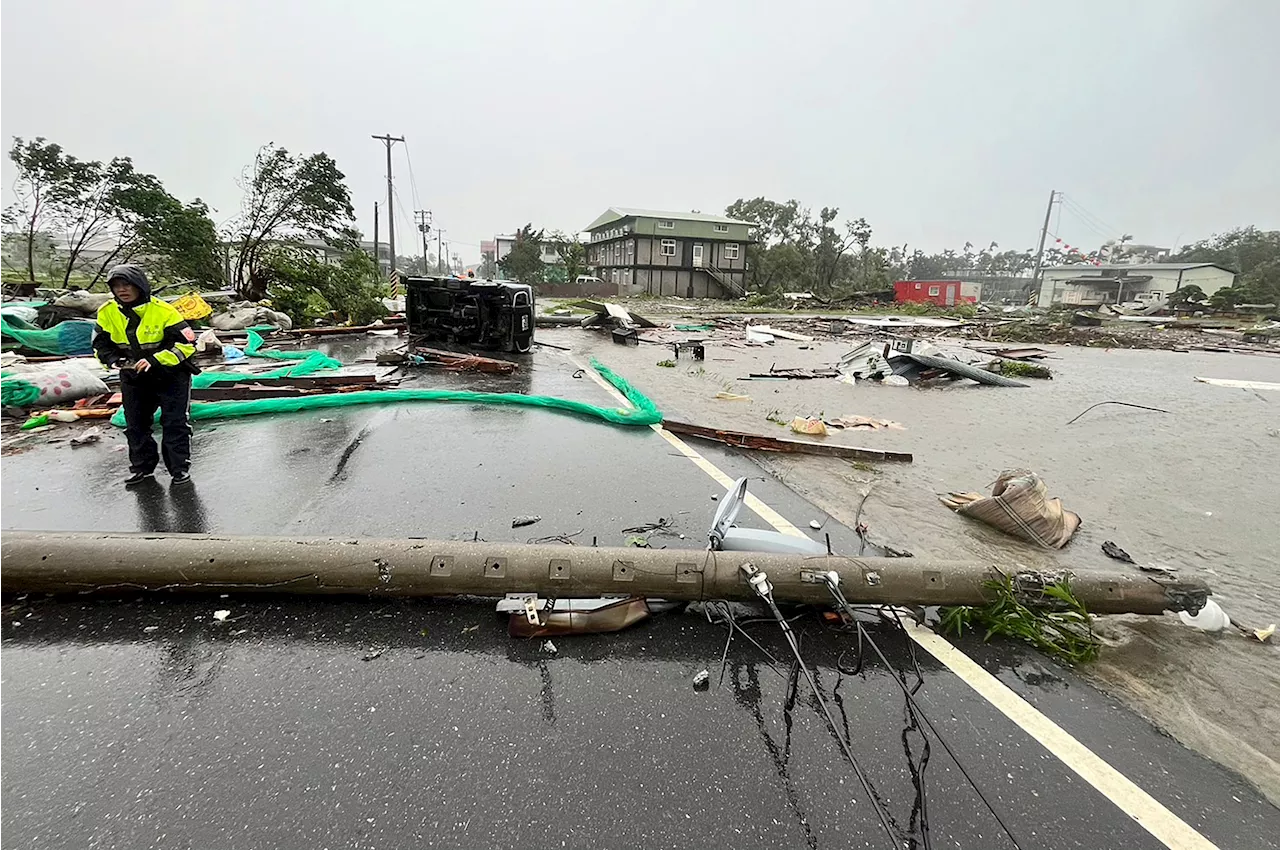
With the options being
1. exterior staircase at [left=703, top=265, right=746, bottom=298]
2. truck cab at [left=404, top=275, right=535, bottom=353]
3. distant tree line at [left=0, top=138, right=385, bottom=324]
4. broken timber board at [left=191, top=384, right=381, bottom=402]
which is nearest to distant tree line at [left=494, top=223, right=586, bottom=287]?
exterior staircase at [left=703, top=265, right=746, bottom=298]

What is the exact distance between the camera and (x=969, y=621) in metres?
2.85

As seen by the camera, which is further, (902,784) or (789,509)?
(789,509)

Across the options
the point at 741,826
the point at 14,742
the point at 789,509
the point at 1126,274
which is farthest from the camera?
the point at 1126,274

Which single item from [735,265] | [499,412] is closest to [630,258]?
[735,265]

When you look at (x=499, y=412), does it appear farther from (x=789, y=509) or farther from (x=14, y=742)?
(x=14, y=742)

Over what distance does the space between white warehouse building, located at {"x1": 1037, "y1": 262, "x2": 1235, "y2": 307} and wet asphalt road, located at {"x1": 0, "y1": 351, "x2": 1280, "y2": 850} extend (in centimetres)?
6573

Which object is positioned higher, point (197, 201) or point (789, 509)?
point (197, 201)

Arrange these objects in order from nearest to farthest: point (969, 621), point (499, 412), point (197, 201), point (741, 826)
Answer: point (741, 826)
point (969, 621)
point (499, 412)
point (197, 201)

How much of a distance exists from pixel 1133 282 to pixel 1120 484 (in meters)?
72.2

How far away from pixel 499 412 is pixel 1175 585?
254 inches

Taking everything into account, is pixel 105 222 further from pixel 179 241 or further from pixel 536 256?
pixel 536 256

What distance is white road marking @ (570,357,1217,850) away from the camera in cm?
177

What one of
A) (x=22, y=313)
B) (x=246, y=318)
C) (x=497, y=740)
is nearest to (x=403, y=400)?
(x=497, y=740)

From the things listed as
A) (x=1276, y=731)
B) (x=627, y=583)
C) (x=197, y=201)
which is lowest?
(x=1276, y=731)
